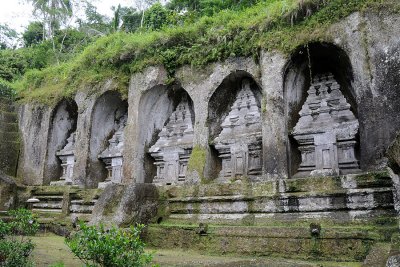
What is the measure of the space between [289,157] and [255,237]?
262cm

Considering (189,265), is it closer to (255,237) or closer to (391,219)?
(255,237)

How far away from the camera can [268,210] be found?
7.39m

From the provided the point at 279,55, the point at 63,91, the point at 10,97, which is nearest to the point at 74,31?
the point at 10,97

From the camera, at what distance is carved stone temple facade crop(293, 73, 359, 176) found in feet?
27.3

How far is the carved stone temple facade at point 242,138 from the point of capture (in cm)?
950

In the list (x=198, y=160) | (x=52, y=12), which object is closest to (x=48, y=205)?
(x=198, y=160)

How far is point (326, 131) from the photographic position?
→ 28.3 ft

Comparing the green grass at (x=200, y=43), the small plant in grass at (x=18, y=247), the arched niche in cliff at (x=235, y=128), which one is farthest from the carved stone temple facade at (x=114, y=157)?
the small plant in grass at (x=18, y=247)

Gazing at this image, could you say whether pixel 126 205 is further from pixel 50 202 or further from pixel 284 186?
pixel 50 202

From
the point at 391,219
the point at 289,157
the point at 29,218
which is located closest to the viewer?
the point at 29,218

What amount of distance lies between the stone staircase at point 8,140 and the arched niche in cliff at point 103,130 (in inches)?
139

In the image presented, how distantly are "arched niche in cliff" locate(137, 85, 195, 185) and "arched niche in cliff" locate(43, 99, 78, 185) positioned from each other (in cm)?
356

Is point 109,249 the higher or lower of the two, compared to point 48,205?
lower

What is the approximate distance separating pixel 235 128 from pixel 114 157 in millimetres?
4379
